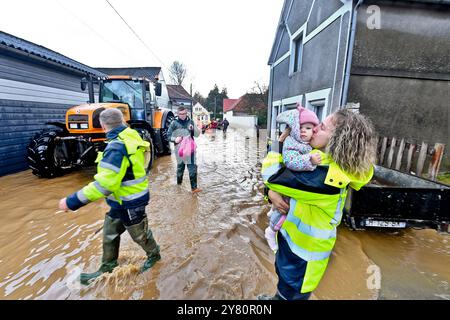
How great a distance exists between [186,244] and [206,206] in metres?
1.35

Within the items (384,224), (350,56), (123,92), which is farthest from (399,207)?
(123,92)

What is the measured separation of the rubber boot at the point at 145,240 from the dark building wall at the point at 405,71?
5.55 metres

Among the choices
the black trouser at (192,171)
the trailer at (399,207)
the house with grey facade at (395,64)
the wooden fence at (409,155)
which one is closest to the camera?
the trailer at (399,207)

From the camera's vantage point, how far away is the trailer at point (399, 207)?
8.82 feet

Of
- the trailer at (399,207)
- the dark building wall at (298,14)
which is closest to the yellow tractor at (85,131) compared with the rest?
the trailer at (399,207)

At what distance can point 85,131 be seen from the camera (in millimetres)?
5773

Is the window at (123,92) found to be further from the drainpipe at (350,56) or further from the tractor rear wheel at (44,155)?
the drainpipe at (350,56)

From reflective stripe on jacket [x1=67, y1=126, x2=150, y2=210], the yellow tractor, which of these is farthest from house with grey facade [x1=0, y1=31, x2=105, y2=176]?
reflective stripe on jacket [x1=67, y1=126, x2=150, y2=210]

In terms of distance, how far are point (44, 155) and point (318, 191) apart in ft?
21.8

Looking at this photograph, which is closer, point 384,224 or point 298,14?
A: point 384,224

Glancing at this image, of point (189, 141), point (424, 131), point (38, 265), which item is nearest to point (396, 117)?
point (424, 131)

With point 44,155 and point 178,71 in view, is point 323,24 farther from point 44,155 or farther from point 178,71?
point 178,71

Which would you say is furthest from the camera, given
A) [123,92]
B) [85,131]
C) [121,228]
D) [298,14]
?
[298,14]
